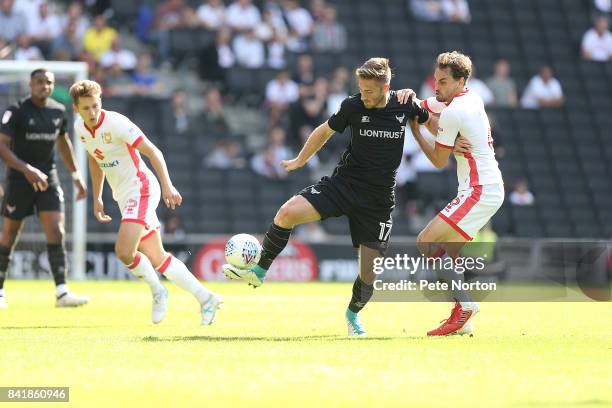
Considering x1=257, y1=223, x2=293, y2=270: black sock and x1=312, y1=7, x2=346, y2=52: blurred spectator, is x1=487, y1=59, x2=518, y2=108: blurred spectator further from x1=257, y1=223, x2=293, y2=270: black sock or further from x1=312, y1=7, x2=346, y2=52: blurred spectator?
x1=257, y1=223, x2=293, y2=270: black sock

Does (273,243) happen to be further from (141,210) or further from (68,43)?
(68,43)

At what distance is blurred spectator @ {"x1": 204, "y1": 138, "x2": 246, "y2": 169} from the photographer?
22.2 meters

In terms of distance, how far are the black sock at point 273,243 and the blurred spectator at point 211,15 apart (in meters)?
13.9

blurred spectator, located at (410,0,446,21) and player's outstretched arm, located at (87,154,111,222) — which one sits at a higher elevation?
blurred spectator, located at (410,0,446,21)

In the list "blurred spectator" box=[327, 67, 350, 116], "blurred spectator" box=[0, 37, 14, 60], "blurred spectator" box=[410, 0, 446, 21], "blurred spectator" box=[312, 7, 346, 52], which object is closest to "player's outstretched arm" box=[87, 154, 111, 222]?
"blurred spectator" box=[0, 37, 14, 60]

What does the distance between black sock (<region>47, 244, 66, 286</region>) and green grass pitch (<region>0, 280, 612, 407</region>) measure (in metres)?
0.33

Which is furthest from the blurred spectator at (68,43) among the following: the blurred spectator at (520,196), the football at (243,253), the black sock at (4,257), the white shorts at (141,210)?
the football at (243,253)

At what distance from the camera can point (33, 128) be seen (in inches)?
503

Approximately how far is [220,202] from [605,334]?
1241 cm

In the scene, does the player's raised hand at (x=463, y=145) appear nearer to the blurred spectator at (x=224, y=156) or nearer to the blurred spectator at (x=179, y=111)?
the blurred spectator at (x=224, y=156)

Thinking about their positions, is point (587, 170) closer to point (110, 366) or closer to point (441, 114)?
point (441, 114)

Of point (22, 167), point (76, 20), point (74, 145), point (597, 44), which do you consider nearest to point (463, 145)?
point (22, 167)

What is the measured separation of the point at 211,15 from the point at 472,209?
46.3 feet

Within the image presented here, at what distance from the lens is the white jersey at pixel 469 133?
9.73 metres
